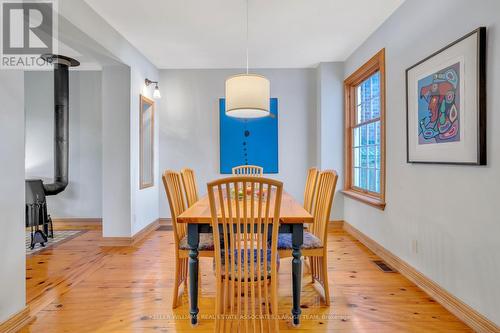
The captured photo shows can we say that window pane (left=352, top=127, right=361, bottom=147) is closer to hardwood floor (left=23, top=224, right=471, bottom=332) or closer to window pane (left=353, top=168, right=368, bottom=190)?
window pane (left=353, top=168, right=368, bottom=190)

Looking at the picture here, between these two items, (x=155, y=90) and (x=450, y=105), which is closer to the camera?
(x=450, y=105)

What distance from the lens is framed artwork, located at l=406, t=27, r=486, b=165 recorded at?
180 centimetres

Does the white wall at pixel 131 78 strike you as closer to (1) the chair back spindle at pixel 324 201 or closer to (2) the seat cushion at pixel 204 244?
(2) the seat cushion at pixel 204 244

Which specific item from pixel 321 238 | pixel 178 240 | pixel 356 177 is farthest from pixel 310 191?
pixel 356 177

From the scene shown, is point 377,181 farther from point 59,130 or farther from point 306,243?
point 59,130

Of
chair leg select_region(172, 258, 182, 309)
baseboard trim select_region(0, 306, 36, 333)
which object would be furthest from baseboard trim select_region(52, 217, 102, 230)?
chair leg select_region(172, 258, 182, 309)

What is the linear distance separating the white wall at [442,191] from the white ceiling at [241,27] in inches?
16.1

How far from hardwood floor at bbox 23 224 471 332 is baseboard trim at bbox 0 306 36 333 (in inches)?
1.7

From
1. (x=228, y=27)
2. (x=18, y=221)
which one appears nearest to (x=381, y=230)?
(x=228, y=27)

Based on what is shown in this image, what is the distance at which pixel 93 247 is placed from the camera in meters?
3.62

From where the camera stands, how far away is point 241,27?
321cm

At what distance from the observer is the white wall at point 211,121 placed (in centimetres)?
473

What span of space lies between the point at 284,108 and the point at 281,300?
124 inches

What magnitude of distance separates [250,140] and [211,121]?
704mm
